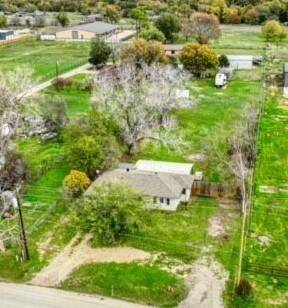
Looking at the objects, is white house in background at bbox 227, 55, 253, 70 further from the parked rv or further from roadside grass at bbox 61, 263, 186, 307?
roadside grass at bbox 61, 263, 186, 307

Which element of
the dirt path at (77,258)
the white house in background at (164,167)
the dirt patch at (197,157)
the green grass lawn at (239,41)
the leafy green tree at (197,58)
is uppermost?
the leafy green tree at (197,58)

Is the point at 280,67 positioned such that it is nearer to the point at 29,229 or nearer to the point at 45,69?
the point at 45,69

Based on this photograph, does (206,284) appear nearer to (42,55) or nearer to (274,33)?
(42,55)

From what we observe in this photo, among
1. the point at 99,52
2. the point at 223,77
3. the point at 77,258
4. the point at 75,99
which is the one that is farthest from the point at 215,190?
the point at 99,52

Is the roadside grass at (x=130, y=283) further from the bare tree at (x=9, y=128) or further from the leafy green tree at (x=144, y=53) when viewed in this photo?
the leafy green tree at (x=144, y=53)

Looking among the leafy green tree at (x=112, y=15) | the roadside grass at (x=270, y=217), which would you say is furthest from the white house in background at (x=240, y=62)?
the leafy green tree at (x=112, y=15)

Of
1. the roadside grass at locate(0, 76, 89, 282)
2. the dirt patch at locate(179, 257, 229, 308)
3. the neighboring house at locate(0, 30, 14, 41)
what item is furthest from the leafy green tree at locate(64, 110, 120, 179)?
→ the neighboring house at locate(0, 30, 14, 41)
